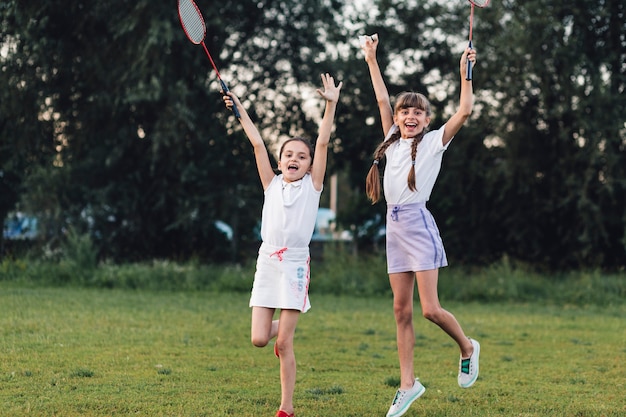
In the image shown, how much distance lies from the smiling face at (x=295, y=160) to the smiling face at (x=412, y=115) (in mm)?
707

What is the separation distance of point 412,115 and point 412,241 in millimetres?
A: 906

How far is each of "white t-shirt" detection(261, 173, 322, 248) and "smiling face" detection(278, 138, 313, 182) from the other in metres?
0.07

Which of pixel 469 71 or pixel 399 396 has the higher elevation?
pixel 469 71

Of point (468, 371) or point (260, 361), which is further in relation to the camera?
point (260, 361)

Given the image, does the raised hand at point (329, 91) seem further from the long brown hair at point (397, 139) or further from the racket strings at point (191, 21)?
the racket strings at point (191, 21)

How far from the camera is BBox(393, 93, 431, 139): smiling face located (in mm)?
6254

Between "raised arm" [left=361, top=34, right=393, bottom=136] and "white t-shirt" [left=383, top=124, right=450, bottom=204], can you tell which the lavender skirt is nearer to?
"white t-shirt" [left=383, top=124, right=450, bottom=204]

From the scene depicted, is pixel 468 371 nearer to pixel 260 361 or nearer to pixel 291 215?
pixel 291 215

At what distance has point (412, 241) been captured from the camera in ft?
20.0

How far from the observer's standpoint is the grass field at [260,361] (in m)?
6.46

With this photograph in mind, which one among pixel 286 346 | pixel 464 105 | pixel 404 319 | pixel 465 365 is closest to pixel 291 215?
pixel 286 346

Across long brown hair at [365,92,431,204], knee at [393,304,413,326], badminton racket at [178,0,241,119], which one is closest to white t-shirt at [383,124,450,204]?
long brown hair at [365,92,431,204]

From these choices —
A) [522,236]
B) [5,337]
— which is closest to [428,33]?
[522,236]

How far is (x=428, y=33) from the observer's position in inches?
822
